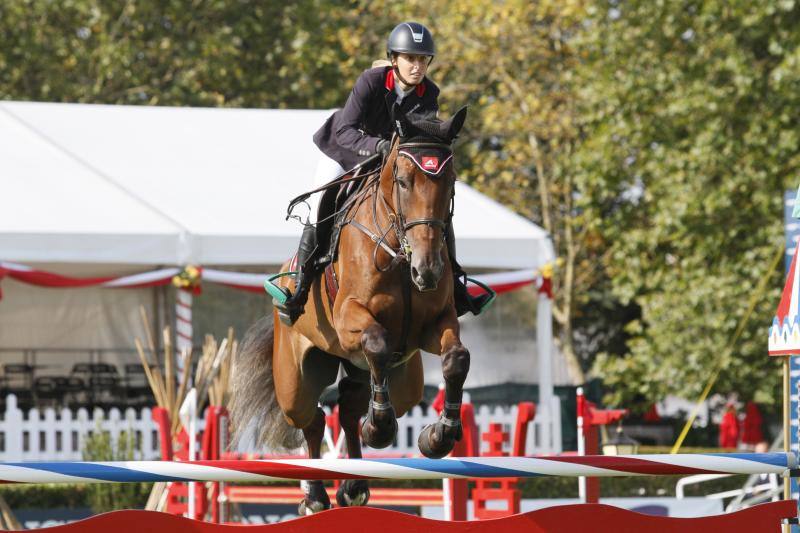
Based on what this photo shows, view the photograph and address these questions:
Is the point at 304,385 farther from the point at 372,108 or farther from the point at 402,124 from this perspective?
the point at 402,124

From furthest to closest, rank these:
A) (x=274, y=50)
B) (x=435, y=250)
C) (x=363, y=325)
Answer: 1. (x=274, y=50)
2. (x=363, y=325)
3. (x=435, y=250)

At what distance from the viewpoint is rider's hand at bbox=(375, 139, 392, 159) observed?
5.48 m

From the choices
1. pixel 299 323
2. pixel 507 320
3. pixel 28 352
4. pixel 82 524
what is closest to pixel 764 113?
pixel 507 320

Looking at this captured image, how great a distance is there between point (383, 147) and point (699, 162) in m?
11.0

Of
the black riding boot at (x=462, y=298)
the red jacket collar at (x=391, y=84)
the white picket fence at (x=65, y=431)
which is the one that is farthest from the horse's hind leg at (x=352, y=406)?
the white picket fence at (x=65, y=431)

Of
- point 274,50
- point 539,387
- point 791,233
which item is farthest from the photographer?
point 274,50

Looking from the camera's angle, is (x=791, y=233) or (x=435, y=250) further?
(x=791, y=233)

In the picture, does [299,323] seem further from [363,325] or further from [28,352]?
[28,352]

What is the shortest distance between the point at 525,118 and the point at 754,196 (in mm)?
6015

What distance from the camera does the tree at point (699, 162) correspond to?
15.5 metres

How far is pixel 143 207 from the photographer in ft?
44.8

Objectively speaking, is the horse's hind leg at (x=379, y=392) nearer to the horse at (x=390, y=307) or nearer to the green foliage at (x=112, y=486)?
the horse at (x=390, y=307)

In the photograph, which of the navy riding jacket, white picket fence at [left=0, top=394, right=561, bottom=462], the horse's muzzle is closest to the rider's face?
the navy riding jacket

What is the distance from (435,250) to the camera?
498 centimetres
